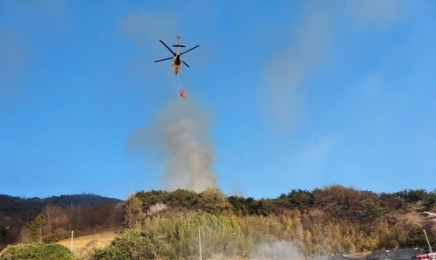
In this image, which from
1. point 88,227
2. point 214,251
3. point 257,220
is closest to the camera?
point 214,251

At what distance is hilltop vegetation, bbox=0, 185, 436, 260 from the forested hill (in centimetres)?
4062

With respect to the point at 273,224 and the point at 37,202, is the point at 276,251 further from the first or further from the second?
the point at 37,202

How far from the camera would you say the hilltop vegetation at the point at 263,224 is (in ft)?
100

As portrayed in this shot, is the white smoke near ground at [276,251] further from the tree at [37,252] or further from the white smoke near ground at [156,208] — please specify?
the white smoke near ground at [156,208]

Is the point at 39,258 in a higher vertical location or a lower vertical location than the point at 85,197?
lower

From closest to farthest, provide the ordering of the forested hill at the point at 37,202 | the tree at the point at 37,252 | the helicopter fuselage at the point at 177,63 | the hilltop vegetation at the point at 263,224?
the helicopter fuselage at the point at 177,63
the tree at the point at 37,252
the hilltop vegetation at the point at 263,224
the forested hill at the point at 37,202

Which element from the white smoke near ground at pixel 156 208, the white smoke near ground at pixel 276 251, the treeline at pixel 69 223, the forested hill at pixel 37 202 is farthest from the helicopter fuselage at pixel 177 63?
the forested hill at pixel 37 202

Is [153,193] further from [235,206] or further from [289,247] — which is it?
[289,247]

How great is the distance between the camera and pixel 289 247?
127 ft

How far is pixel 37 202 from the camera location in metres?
120

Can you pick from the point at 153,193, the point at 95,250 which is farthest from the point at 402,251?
the point at 153,193

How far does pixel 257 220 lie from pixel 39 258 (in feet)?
79.5

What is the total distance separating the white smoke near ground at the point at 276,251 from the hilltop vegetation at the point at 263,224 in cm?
11

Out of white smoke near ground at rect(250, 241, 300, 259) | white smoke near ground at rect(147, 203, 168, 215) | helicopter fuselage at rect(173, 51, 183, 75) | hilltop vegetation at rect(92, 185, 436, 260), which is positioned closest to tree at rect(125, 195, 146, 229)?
hilltop vegetation at rect(92, 185, 436, 260)
